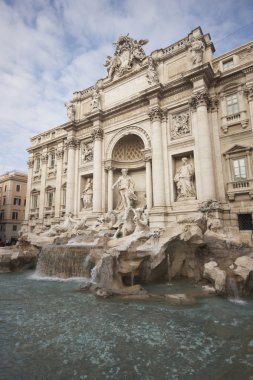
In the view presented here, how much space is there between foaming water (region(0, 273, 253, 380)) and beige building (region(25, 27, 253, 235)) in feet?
25.5

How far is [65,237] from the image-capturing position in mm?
13812

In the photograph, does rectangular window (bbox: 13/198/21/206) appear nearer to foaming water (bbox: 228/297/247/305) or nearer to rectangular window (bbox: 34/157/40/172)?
rectangular window (bbox: 34/157/40/172)

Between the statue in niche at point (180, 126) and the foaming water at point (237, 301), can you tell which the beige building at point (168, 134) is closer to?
the statue in niche at point (180, 126)

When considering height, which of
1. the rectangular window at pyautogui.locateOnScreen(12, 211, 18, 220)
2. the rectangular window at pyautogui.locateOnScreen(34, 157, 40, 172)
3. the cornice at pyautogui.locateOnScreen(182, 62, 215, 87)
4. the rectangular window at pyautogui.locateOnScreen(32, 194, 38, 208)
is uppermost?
the cornice at pyautogui.locateOnScreen(182, 62, 215, 87)

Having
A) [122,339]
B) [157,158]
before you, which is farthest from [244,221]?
[122,339]

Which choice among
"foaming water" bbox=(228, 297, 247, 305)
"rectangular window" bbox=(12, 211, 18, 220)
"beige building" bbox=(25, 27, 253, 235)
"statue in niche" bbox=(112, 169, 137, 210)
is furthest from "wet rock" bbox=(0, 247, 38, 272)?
"rectangular window" bbox=(12, 211, 18, 220)

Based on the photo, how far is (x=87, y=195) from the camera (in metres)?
19.8

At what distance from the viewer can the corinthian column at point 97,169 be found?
18125mm

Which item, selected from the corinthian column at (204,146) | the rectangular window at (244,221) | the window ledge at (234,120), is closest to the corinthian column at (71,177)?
the corinthian column at (204,146)

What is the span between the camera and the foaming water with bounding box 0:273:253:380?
3.37 metres

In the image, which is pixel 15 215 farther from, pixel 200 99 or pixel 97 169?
pixel 200 99

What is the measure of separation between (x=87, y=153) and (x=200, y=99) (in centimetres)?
1045

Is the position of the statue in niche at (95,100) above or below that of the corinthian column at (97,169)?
above

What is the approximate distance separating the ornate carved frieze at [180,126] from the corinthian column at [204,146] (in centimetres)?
93
